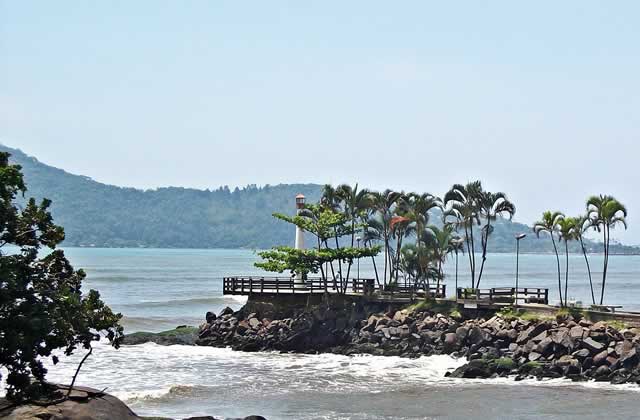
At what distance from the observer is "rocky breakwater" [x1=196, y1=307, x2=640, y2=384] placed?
1746 inches

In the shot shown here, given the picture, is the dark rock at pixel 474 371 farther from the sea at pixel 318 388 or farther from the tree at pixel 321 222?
the tree at pixel 321 222

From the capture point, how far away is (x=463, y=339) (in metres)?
50.6

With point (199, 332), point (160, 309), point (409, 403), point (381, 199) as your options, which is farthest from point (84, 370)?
point (160, 309)

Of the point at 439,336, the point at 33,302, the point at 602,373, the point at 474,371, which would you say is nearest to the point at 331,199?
the point at 439,336

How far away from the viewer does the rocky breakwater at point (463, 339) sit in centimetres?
4434

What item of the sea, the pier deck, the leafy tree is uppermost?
the leafy tree

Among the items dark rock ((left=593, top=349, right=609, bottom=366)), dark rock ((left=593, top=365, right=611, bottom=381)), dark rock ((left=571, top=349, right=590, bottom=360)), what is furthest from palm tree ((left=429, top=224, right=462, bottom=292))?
dark rock ((left=593, top=365, right=611, bottom=381))

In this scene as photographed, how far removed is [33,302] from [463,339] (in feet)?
96.6

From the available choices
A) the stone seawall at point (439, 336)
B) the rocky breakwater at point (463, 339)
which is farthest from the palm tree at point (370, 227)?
the rocky breakwater at point (463, 339)

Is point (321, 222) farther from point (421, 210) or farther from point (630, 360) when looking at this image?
point (630, 360)

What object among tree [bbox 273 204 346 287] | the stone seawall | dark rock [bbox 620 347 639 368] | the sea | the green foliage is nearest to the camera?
the sea

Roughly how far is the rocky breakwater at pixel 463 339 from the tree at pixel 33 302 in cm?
2278

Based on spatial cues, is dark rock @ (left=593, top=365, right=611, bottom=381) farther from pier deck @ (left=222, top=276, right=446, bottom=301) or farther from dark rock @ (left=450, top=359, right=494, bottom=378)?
pier deck @ (left=222, top=276, right=446, bottom=301)

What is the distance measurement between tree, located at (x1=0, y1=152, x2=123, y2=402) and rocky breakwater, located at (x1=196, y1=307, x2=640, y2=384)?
22.8m
